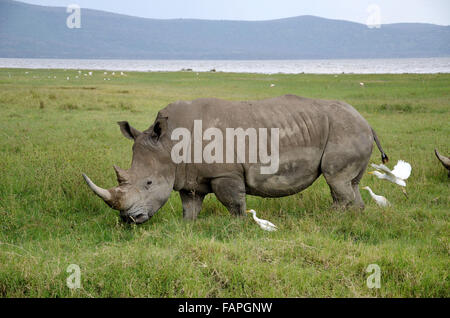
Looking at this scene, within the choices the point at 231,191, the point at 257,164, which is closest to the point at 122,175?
the point at 231,191

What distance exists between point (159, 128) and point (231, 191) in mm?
1164

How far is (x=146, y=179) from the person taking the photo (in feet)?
17.9

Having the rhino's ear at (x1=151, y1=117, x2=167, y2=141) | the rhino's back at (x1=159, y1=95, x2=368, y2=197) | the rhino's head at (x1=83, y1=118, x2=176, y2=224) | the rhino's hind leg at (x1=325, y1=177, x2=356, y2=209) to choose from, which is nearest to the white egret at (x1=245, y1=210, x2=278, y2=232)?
the rhino's back at (x1=159, y1=95, x2=368, y2=197)

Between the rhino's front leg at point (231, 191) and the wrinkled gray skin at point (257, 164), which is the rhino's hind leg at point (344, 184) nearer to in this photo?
the wrinkled gray skin at point (257, 164)

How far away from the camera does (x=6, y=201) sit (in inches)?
253

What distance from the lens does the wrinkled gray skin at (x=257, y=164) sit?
5.55 m

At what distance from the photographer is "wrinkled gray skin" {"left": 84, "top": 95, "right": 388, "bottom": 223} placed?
5.55 m

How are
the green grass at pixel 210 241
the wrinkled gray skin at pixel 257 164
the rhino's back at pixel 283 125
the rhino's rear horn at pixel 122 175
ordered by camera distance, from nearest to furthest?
1. the green grass at pixel 210 241
2. the rhino's rear horn at pixel 122 175
3. the wrinkled gray skin at pixel 257 164
4. the rhino's back at pixel 283 125

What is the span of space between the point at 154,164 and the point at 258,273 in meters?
2.04

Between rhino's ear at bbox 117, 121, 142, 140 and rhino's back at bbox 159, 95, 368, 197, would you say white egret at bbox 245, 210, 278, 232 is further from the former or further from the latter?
rhino's ear at bbox 117, 121, 142, 140

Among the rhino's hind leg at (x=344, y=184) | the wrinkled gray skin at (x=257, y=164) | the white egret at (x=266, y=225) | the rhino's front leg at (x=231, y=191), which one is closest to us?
the white egret at (x=266, y=225)

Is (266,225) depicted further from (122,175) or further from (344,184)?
(122,175)

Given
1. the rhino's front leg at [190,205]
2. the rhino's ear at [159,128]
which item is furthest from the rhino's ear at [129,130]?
the rhino's front leg at [190,205]
